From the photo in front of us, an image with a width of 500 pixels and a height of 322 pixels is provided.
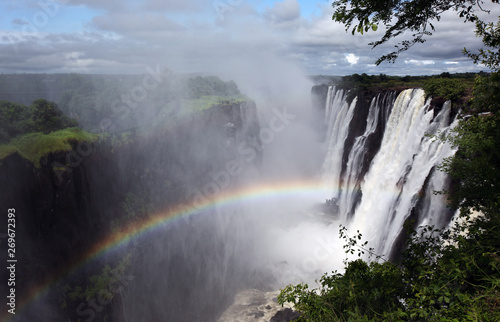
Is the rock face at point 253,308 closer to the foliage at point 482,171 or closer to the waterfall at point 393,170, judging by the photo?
the waterfall at point 393,170

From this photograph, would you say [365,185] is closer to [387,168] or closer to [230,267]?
[387,168]

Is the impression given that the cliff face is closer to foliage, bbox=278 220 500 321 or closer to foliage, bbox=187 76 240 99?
foliage, bbox=187 76 240 99

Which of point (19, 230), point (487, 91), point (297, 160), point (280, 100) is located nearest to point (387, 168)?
point (487, 91)

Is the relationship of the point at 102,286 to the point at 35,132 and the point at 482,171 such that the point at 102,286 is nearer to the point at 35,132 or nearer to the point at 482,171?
the point at 35,132

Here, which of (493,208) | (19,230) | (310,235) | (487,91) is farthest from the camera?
(310,235)

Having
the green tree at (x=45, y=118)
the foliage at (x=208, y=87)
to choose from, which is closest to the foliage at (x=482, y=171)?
the green tree at (x=45, y=118)

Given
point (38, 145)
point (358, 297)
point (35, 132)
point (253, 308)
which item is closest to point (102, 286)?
point (38, 145)

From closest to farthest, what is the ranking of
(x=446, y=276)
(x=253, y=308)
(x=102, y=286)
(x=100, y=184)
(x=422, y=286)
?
(x=446, y=276)
(x=422, y=286)
(x=102, y=286)
(x=100, y=184)
(x=253, y=308)
